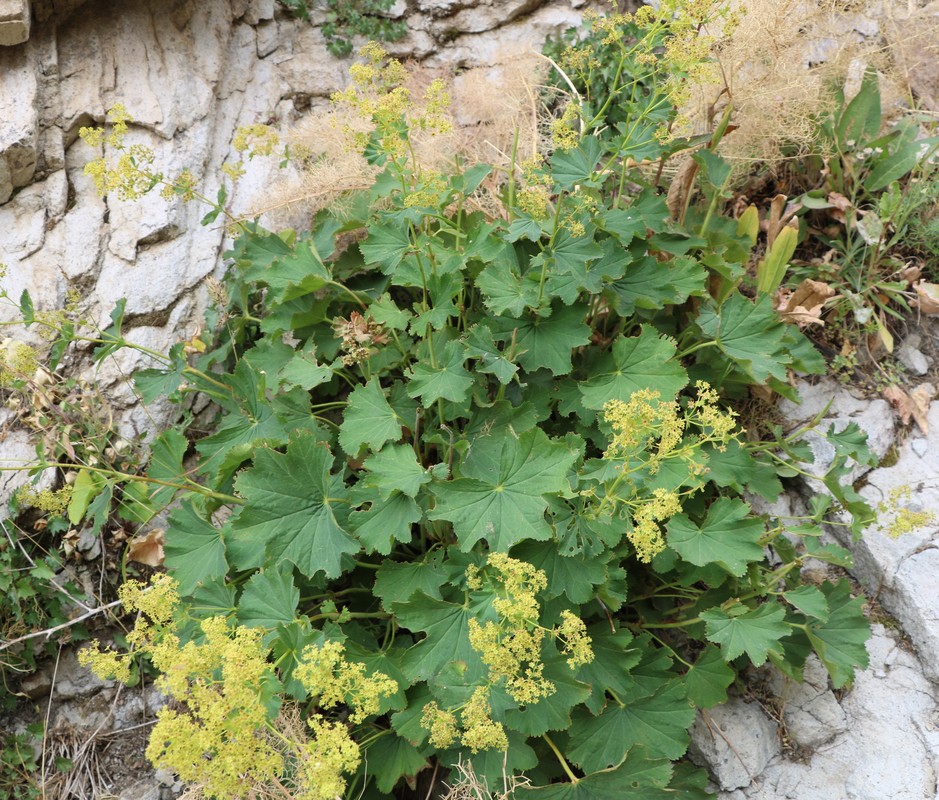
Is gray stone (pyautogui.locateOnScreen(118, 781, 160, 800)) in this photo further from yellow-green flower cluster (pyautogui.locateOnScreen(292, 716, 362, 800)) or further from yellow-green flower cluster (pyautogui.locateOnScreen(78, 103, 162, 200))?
yellow-green flower cluster (pyautogui.locateOnScreen(78, 103, 162, 200))

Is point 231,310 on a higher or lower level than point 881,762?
higher

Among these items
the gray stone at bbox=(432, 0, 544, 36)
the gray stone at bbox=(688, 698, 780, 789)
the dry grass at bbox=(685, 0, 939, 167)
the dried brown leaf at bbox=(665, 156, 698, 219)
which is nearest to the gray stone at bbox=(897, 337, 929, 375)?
the dry grass at bbox=(685, 0, 939, 167)

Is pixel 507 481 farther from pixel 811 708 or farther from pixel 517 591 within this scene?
pixel 811 708

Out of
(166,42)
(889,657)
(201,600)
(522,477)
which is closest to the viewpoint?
(522,477)

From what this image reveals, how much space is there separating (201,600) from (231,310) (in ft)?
4.76

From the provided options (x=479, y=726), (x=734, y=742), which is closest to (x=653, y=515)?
(x=479, y=726)

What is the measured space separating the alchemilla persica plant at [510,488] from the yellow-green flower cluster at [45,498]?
31cm

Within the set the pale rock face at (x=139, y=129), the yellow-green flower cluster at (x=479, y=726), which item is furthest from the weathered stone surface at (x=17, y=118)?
the yellow-green flower cluster at (x=479, y=726)

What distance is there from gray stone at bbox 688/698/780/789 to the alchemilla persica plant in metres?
0.26

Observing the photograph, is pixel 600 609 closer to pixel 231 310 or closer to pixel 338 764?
pixel 338 764

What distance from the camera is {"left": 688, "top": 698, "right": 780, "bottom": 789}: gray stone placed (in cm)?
267

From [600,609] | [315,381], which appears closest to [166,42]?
[315,381]

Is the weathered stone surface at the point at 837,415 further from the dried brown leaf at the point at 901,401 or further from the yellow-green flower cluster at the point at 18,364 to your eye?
the yellow-green flower cluster at the point at 18,364

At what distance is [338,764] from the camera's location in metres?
1.51
